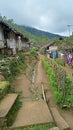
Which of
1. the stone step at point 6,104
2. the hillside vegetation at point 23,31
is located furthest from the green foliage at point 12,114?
the hillside vegetation at point 23,31

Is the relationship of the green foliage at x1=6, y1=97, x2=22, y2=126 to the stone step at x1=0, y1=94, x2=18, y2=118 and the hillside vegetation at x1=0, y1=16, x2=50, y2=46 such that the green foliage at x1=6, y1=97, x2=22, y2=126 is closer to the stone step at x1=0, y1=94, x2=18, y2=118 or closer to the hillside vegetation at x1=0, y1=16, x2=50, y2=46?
the stone step at x1=0, y1=94, x2=18, y2=118

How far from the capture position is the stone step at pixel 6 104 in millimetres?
8198

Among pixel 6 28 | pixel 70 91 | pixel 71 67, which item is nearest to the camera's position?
pixel 70 91

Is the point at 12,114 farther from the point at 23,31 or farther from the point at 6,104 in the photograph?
the point at 23,31

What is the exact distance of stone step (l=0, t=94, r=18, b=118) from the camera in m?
8.20

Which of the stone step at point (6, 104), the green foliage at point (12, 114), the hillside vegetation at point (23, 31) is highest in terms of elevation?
the hillside vegetation at point (23, 31)

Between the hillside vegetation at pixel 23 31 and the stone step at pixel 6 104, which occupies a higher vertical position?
the hillside vegetation at pixel 23 31

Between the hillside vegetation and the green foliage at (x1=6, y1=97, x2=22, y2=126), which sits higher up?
the hillside vegetation

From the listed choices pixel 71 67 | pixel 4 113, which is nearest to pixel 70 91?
pixel 4 113

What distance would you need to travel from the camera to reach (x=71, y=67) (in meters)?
28.8

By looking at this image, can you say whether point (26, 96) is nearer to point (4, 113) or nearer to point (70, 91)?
point (70, 91)

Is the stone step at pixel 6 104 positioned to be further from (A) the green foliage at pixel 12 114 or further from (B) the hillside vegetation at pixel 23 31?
(B) the hillside vegetation at pixel 23 31

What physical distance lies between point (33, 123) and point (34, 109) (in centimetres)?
175

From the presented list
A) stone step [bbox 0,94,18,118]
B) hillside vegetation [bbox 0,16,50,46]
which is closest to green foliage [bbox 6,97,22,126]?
stone step [bbox 0,94,18,118]
